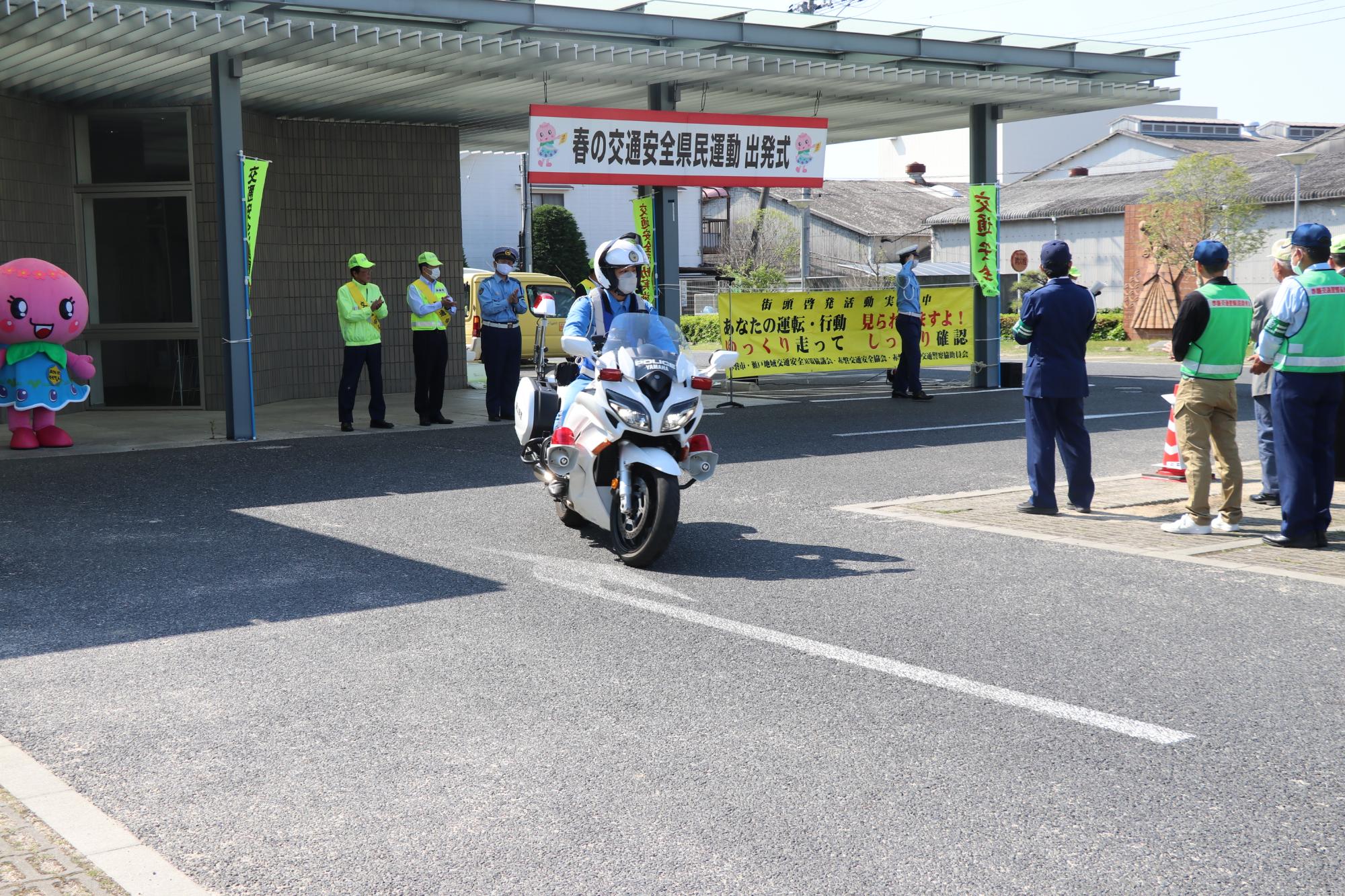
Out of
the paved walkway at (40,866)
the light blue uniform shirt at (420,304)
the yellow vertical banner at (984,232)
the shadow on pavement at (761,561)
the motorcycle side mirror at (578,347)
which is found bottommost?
the paved walkway at (40,866)

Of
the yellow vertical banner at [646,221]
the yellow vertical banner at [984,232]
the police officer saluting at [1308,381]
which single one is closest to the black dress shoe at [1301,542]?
the police officer saluting at [1308,381]

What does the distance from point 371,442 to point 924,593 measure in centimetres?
785

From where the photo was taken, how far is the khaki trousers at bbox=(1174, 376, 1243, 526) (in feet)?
26.4

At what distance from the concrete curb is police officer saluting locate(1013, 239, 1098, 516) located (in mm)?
6461

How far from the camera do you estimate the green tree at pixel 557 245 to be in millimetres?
46094

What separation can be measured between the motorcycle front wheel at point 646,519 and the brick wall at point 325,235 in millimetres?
10679

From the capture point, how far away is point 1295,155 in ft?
98.2

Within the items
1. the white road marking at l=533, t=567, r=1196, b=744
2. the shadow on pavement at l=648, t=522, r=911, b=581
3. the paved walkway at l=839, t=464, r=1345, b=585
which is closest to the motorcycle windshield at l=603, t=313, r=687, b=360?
the shadow on pavement at l=648, t=522, r=911, b=581

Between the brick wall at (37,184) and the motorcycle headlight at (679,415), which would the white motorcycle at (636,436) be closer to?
the motorcycle headlight at (679,415)

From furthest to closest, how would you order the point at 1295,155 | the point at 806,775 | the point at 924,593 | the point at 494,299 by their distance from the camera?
the point at 1295,155
the point at 494,299
the point at 924,593
the point at 806,775

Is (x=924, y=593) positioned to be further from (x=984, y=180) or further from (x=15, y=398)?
(x=984, y=180)

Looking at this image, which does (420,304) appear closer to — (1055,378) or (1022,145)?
(1055,378)

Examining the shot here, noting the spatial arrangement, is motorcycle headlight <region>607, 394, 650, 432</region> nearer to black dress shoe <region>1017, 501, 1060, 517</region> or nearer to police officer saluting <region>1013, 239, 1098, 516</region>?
police officer saluting <region>1013, 239, 1098, 516</region>

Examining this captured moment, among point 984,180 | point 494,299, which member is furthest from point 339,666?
point 984,180
